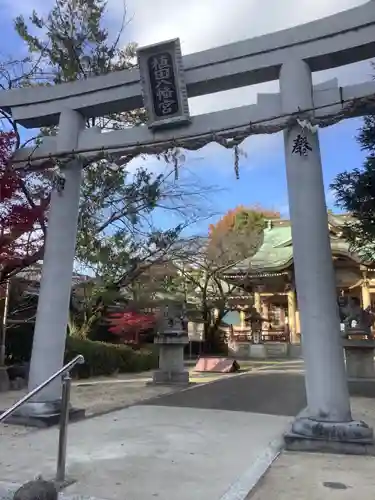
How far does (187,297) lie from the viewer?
78.0ft

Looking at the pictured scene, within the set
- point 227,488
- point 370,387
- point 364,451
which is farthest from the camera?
point 370,387

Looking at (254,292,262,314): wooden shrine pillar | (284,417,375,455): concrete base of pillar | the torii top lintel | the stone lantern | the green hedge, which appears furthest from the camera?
(254,292,262,314): wooden shrine pillar

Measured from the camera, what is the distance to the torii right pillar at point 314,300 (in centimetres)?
491

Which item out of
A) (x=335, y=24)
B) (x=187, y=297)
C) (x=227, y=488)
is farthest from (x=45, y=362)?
(x=187, y=297)

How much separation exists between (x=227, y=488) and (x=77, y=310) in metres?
13.1

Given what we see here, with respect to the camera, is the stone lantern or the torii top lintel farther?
the stone lantern

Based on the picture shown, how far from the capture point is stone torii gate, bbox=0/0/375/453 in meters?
5.14

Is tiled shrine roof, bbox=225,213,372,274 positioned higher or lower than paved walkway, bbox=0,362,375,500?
higher

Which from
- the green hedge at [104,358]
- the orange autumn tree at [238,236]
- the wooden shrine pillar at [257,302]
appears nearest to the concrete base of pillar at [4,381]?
the green hedge at [104,358]

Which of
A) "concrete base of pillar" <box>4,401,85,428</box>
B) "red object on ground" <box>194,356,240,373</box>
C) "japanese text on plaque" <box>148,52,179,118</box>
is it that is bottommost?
"concrete base of pillar" <box>4,401,85,428</box>

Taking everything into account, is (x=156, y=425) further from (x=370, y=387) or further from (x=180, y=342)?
(x=370, y=387)

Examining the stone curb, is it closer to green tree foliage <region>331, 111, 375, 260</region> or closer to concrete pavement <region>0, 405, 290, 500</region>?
concrete pavement <region>0, 405, 290, 500</region>

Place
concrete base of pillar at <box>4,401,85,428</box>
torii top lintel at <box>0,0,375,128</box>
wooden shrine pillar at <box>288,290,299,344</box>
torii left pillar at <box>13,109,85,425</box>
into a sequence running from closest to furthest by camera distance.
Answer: torii top lintel at <box>0,0,375,128</box> → concrete base of pillar at <box>4,401,85,428</box> → torii left pillar at <box>13,109,85,425</box> → wooden shrine pillar at <box>288,290,299,344</box>

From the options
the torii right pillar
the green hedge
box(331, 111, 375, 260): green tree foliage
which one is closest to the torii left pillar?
the torii right pillar
